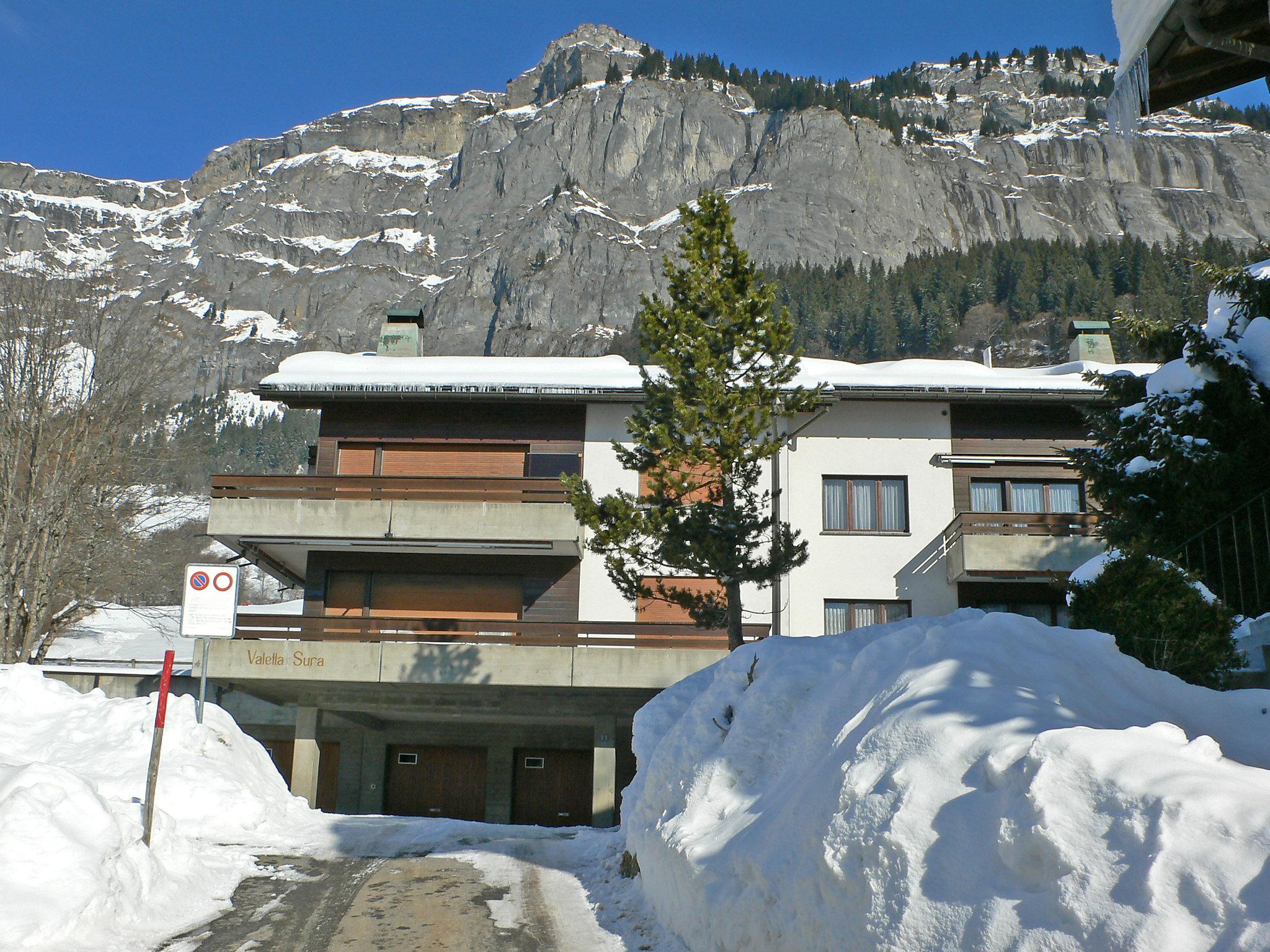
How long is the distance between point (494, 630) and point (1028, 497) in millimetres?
12521

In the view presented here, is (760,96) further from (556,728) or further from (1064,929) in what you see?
(1064,929)

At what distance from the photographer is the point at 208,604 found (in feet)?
35.6

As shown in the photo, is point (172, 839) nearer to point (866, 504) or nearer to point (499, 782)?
point (499, 782)

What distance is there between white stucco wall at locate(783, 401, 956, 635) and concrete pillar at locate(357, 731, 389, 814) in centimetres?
1035

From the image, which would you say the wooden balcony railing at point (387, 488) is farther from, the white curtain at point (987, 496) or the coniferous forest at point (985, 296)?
the coniferous forest at point (985, 296)

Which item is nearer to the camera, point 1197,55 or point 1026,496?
point 1197,55

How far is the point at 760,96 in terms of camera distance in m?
170

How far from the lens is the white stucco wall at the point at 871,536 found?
2295cm

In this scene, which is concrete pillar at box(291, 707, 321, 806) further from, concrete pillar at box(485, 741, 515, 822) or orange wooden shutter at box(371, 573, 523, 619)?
concrete pillar at box(485, 741, 515, 822)

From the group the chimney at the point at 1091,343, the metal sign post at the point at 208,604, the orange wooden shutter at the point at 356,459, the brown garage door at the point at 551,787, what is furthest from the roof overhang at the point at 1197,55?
the chimney at the point at 1091,343

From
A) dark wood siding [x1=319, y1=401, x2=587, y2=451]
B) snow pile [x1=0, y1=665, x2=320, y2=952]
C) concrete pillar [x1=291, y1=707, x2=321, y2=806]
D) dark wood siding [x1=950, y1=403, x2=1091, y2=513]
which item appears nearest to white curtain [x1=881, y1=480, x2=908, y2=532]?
dark wood siding [x1=950, y1=403, x2=1091, y2=513]

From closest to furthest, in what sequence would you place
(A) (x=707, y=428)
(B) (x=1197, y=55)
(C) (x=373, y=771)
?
(B) (x=1197, y=55), (A) (x=707, y=428), (C) (x=373, y=771)

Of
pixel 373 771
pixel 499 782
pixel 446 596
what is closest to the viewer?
pixel 446 596

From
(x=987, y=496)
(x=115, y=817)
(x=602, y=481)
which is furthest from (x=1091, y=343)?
(x=115, y=817)
